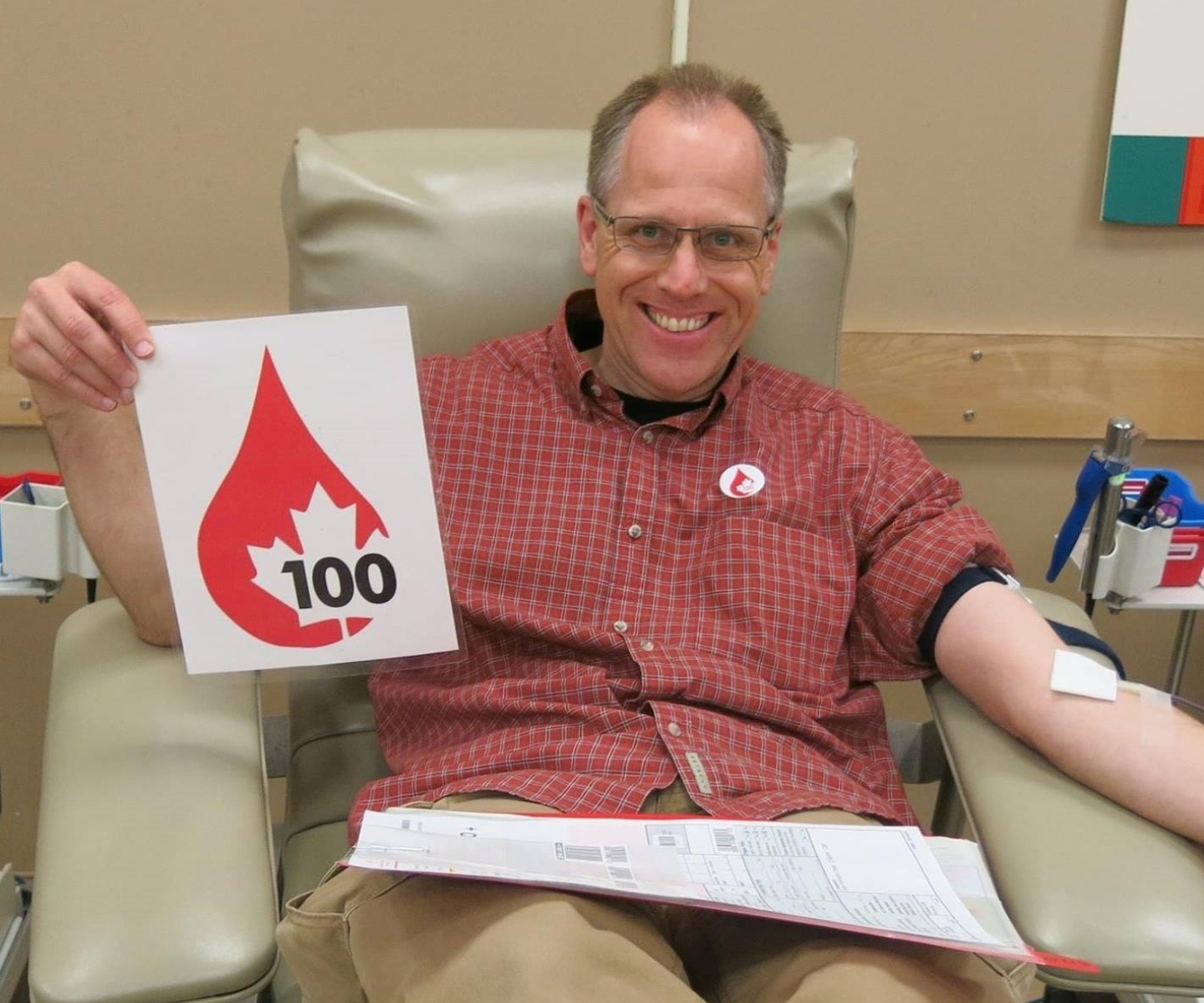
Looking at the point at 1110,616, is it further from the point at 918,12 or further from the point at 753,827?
the point at 753,827

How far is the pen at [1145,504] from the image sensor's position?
1.41 meters

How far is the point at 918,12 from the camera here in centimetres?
158

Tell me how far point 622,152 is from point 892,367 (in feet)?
2.23

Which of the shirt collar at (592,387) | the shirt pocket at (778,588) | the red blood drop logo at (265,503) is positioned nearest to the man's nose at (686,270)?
the shirt collar at (592,387)

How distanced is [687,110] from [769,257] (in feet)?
0.59

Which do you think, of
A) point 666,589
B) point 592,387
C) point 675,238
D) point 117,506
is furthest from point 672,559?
point 117,506

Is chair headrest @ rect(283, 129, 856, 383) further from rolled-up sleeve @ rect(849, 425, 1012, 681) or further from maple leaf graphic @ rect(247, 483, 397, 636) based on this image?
maple leaf graphic @ rect(247, 483, 397, 636)

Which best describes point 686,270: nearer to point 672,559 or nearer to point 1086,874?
point 672,559

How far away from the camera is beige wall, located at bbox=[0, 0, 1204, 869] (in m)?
1.55

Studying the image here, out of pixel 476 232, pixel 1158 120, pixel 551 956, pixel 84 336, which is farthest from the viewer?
pixel 1158 120

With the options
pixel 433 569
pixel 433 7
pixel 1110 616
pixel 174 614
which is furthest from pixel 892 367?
pixel 174 614

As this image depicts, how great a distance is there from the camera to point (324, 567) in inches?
40.4

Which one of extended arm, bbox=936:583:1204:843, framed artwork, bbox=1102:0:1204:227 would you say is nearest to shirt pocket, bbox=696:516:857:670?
extended arm, bbox=936:583:1204:843

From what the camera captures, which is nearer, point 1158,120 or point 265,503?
point 265,503
